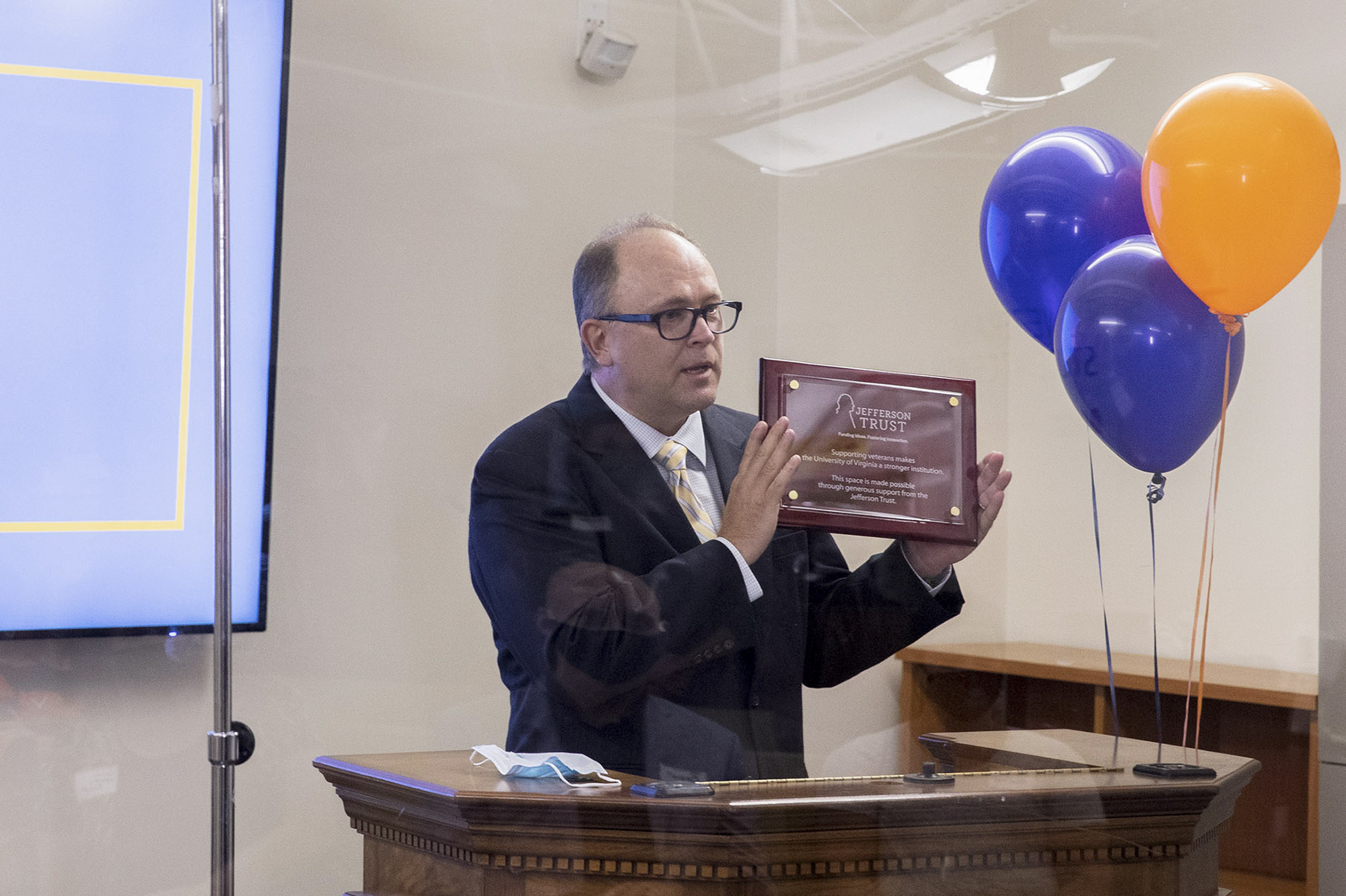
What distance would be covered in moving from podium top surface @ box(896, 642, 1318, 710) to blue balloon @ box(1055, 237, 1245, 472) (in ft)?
1.39

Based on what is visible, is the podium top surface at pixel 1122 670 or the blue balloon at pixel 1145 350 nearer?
the blue balloon at pixel 1145 350

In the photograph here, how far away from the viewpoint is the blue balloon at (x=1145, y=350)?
1707 mm

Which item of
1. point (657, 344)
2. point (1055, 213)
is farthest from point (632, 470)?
point (1055, 213)

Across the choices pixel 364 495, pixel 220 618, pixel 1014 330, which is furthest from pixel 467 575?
pixel 1014 330

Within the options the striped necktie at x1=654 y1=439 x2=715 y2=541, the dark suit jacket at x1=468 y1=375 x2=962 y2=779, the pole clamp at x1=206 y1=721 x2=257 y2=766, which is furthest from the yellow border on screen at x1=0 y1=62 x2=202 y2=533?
the striped necktie at x1=654 y1=439 x2=715 y2=541

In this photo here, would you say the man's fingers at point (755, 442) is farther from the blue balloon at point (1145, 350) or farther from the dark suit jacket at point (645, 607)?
the blue balloon at point (1145, 350)

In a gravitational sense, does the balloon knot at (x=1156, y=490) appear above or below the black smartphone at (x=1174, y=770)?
above

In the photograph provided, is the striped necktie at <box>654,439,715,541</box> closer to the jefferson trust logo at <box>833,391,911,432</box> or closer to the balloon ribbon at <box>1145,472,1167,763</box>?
the jefferson trust logo at <box>833,391,911,432</box>

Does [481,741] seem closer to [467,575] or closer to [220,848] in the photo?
[467,575]

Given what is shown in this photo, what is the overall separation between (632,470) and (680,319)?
10.2 inches

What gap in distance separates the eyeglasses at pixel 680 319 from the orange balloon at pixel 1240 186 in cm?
69

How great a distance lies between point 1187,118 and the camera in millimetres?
1687

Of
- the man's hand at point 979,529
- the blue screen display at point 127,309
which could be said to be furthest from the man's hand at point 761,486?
the blue screen display at point 127,309

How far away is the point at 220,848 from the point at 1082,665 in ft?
5.03
